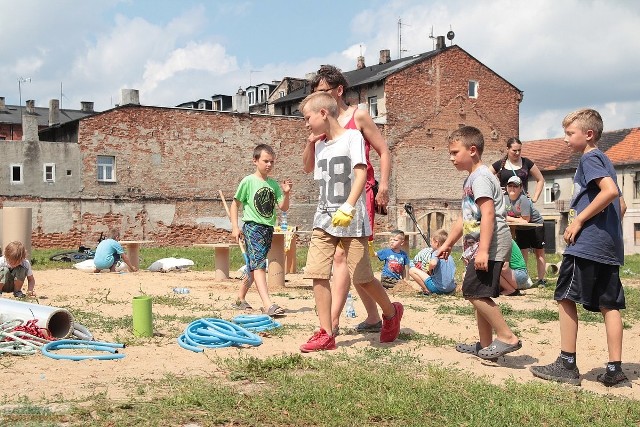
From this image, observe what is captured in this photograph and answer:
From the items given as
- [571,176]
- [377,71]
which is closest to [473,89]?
[377,71]

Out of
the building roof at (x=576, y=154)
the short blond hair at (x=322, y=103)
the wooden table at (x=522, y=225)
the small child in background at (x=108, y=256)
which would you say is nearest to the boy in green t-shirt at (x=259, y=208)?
the short blond hair at (x=322, y=103)

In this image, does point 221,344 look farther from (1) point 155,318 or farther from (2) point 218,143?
(2) point 218,143

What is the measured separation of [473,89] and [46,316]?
1703 inches

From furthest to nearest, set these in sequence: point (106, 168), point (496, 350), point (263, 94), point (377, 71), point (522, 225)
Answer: point (263, 94)
point (377, 71)
point (106, 168)
point (522, 225)
point (496, 350)

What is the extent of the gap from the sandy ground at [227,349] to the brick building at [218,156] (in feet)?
88.7

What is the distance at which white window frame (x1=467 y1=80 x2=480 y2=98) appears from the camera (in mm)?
47188

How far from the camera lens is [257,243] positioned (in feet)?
29.1

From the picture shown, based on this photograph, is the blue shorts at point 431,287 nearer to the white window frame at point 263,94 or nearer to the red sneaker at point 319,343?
the red sneaker at point 319,343

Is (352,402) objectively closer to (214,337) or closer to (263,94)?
(214,337)

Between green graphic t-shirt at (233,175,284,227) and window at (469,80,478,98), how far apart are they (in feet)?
131

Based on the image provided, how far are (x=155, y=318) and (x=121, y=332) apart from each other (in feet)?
3.26

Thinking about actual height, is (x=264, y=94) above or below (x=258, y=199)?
above

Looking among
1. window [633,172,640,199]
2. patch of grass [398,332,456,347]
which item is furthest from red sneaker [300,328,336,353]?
window [633,172,640,199]

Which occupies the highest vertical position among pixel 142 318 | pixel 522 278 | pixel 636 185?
pixel 636 185
